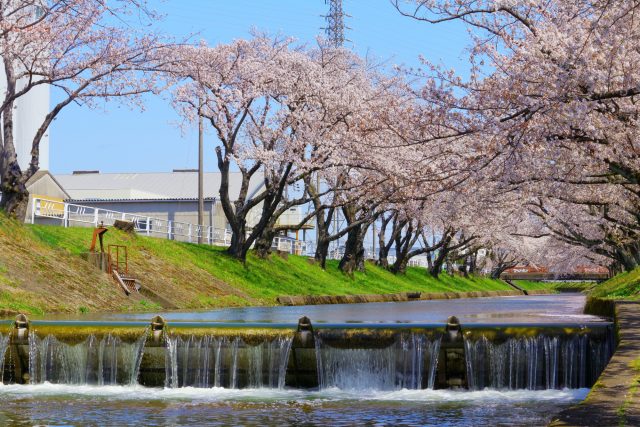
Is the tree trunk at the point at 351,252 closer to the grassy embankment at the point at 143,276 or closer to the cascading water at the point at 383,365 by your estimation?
the grassy embankment at the point at 143,276

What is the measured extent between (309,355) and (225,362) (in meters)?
1.22

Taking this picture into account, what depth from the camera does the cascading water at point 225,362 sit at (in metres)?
13.0

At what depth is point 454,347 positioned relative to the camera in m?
12.7

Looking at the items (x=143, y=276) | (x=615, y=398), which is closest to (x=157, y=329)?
(x=615, y=398)

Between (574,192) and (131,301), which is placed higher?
(574,192)

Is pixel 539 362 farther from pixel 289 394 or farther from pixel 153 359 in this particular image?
pixel 153 359

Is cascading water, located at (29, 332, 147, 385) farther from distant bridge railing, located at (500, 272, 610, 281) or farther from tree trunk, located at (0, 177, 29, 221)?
distant bridge railing, located at (500, 272, 610, 281)

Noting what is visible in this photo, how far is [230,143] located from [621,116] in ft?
71.7

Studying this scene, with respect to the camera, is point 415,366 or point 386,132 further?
point 386,132

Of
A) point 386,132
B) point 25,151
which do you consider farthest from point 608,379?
point 25,151

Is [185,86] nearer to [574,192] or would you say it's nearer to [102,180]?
[574,192]

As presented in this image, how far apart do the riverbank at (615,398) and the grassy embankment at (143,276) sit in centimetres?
1524

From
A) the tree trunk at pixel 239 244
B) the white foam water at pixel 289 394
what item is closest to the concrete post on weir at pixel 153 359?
the white foam water at pixel 289 394

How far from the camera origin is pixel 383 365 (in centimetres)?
1285
